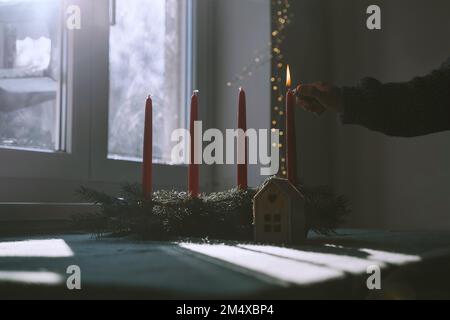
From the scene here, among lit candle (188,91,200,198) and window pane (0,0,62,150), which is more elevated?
window pane (0,0,62,150)

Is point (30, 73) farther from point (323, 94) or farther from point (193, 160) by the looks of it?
point (323, 94)

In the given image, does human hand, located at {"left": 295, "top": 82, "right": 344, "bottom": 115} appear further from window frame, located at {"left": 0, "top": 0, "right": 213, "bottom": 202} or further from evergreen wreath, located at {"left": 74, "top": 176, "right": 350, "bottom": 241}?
window frame, located at {"left": 0, "top": 0, "right": 213, "bottom": 202}

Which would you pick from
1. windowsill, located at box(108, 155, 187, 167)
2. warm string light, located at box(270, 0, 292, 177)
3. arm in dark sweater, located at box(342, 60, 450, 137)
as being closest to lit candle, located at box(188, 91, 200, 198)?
arm in dark sweater, located at box(342, 60, 450, 137)

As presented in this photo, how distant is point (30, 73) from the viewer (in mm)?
1381

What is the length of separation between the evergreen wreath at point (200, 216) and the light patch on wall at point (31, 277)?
378mm

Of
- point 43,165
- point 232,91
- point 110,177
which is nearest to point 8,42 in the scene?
point 43,165

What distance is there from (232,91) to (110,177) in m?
0.56

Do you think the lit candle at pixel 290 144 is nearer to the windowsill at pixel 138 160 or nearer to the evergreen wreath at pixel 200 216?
the evergreen wreath at pixel 200 216

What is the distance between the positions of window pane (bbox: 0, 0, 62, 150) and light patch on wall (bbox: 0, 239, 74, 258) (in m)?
0.57

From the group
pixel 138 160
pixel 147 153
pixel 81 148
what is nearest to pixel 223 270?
pixel 147 153

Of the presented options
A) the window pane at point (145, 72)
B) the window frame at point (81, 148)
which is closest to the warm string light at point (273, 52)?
the window pane at point (145, 72)

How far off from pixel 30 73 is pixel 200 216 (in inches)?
27.6

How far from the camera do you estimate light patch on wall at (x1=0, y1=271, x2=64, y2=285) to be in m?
0.45

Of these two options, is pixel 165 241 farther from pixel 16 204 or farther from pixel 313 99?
pixel 16 204
